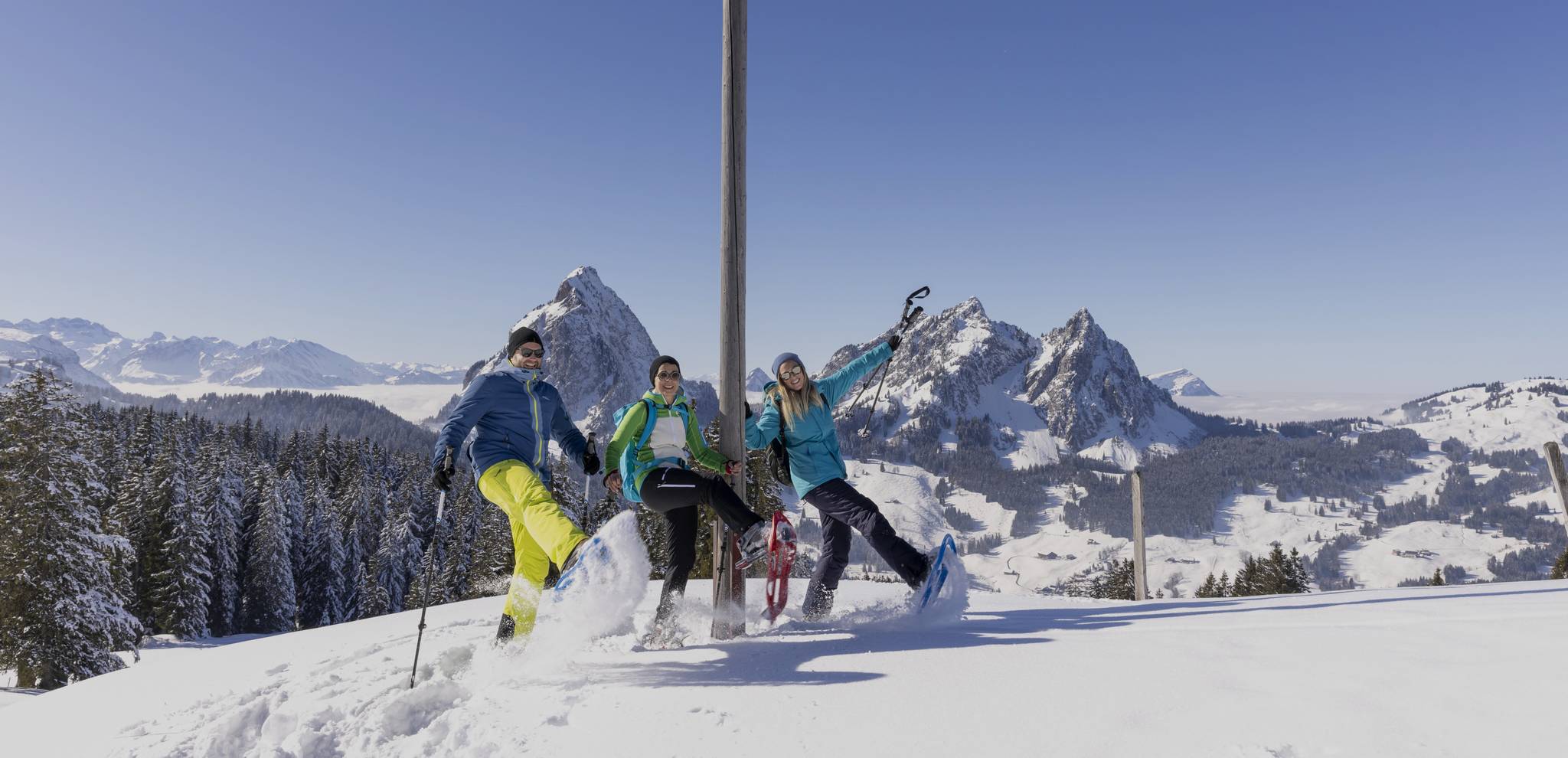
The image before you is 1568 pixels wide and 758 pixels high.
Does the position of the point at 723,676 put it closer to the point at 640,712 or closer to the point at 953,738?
the point at 640,712

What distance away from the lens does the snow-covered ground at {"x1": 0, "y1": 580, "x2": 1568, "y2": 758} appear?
2.82 m

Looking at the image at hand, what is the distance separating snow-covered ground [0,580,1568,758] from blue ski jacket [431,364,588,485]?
1287 millimetres

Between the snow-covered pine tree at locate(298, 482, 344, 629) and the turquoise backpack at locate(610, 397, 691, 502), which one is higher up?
the turquoise backpack at locate(610, 397, 691, 502)

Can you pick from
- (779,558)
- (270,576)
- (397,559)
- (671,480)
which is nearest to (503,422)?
(671,480)

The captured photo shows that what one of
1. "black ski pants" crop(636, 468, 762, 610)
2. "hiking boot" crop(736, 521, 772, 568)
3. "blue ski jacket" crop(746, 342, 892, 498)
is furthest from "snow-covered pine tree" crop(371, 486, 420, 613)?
"hiking boot" crop(736, 521, 772, 568)

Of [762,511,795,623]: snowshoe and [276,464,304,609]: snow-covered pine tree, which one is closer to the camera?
[762,511,795,623]: snowshoe

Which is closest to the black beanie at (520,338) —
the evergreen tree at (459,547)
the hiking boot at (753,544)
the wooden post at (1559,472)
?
the hiking boot at (753,544)

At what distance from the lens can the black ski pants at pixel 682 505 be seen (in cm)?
489

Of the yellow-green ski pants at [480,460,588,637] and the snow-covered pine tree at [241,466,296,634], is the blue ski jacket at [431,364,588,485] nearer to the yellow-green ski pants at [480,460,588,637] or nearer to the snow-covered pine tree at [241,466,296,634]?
the yellow-green ski pants at [480,460,588,637]

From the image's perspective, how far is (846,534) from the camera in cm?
572

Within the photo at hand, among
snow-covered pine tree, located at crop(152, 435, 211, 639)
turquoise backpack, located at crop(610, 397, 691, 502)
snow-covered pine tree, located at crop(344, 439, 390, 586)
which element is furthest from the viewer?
snow-covered pine tree, located at crop(344, 439, 390, 586)

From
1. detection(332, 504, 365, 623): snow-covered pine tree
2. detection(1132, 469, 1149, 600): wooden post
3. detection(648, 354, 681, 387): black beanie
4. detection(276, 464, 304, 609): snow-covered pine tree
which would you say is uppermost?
detection(648, 354, 681, 387): black beanie

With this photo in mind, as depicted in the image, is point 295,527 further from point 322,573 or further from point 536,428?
point 536,428

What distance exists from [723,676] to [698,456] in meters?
1.80
